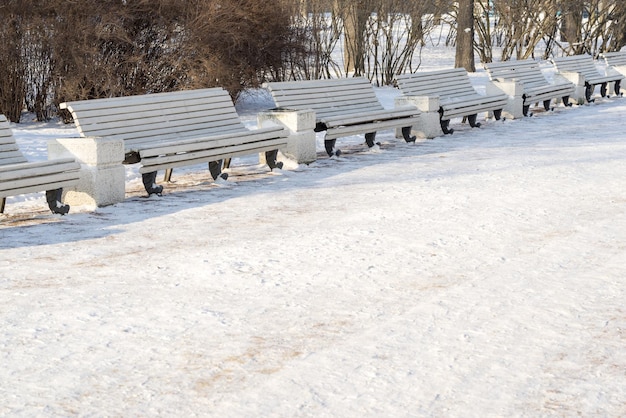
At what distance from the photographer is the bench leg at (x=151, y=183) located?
349 inches

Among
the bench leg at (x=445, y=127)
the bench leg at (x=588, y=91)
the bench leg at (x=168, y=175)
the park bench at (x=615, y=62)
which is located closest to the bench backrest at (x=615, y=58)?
the park bench at (x=615, y=62)

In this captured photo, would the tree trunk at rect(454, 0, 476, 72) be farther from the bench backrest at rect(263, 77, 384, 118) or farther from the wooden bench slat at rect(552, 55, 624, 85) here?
the bench backrest at rect(263, 77, 384, 118)

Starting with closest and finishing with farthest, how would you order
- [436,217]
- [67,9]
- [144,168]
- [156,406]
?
[156,406] → [436,217] → [144,168] → [67,9]

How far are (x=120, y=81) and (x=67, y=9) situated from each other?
1.22 metres

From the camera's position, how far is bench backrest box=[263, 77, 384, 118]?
36.4 ft

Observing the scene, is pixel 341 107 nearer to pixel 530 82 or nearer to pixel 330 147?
pixel 330 147

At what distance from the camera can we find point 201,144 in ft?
30.5

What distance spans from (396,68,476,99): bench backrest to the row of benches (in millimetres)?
17

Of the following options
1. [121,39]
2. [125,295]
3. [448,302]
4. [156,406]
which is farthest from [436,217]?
[121,39]

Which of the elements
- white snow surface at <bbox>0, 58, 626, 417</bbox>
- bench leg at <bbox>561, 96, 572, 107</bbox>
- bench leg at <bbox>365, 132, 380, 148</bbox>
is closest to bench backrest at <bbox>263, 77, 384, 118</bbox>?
bench leg at <bbox>365, 132, 380, 148</bbox>

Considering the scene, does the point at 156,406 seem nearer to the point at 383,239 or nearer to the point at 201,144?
the point at 383,239

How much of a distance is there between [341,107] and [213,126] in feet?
7.36

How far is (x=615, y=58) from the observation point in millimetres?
20062

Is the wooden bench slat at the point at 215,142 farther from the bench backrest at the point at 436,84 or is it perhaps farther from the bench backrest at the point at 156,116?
the bench backrest at the point at 436,84
